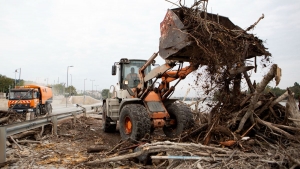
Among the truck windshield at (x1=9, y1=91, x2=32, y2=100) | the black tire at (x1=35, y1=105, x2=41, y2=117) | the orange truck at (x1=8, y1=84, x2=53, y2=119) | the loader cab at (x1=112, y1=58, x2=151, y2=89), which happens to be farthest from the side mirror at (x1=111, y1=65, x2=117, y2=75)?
the black tire at (x1=35, y1=105, x2=41, y2=117)

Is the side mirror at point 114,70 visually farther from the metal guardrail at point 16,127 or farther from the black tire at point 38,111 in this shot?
the black tire at point 38,111

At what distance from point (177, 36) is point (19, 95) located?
1772 centimetres

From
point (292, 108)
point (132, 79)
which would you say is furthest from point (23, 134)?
point (292, 108)

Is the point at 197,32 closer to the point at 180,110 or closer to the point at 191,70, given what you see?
the point at 191,70

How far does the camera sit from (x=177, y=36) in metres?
5.35

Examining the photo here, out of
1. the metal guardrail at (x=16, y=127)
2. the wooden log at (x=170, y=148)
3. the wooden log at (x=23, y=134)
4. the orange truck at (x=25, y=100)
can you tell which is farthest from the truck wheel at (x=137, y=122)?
the orange truck at (x=25, y=100)

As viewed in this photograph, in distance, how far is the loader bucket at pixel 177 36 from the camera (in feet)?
16.9

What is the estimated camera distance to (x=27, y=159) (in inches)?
220

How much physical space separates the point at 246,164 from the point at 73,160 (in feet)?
12.3

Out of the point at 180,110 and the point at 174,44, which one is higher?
the point at 174,44

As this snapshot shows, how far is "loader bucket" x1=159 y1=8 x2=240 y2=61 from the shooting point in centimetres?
516

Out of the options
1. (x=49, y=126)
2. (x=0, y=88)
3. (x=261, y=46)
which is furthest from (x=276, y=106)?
(x=0, y=88)

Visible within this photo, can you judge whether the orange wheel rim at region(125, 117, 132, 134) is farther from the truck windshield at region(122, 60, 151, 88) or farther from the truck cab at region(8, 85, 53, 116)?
the truck cab at region(8, 85, 53, 116)

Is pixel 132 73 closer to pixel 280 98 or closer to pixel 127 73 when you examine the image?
pixel 127 73
